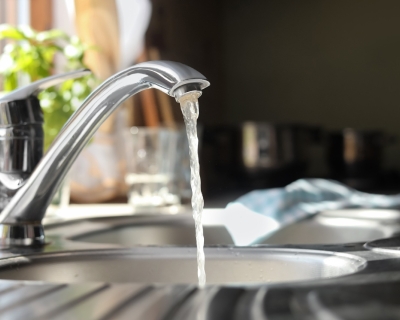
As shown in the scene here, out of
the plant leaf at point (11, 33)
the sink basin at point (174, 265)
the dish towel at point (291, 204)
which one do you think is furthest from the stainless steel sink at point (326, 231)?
the plant leaf at point (11, 33)

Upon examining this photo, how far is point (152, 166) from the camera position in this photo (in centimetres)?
148

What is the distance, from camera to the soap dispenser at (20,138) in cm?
65

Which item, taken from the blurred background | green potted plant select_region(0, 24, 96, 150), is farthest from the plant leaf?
the blurred background

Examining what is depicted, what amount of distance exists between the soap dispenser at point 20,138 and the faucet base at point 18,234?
6 cm

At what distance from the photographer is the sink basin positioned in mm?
560

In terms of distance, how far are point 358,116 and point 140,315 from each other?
3.99ft

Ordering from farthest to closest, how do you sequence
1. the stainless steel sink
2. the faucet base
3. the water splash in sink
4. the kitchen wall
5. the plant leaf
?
the kitchen wall, the plant leaf, the stainless steel sink, the faucet base, the water splash in sink

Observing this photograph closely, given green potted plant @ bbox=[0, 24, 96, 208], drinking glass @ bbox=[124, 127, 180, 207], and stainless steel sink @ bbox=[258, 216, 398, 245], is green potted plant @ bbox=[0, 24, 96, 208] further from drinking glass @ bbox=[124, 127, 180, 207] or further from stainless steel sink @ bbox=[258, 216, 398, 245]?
stainless steel sink @ bbox=[258, 216, 398, 245]

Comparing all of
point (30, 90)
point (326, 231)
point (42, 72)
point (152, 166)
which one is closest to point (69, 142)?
point (30, 90)

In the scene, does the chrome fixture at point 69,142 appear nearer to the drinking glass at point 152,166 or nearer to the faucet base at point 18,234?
the faucet base at point 18,234

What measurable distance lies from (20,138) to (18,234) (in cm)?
11

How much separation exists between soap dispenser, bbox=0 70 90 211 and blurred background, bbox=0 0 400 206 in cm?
79

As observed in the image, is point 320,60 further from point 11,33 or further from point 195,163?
point 195,163

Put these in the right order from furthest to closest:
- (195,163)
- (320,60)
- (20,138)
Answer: (320,60)
(20,138)
(195,163)
